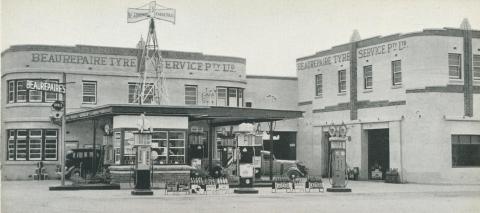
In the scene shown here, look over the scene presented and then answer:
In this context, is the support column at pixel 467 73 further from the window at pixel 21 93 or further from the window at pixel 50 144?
the window at pixel 21 93

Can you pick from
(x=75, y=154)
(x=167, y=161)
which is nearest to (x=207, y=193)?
(x=167, y=161)

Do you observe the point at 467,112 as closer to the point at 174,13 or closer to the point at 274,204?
→ the point at 174,13

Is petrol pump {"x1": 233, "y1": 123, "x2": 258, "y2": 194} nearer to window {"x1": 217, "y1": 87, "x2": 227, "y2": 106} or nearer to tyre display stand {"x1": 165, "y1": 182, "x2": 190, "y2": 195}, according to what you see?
tyre display stand {"x1": 165, "y1": 182, "x2": 190, "y2": 195}

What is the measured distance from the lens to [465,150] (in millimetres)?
36094

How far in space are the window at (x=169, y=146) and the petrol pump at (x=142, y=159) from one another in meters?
→ 4.29

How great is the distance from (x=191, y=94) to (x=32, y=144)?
34.4 ft

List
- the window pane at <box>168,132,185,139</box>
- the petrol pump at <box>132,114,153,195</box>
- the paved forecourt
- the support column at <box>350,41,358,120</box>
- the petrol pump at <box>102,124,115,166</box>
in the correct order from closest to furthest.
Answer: the paved forecourt → the petrol pump at <box>132,114,153,195</box> → the window pane at <box>168,132,185,139</box> → the petrol pump at <box>102,124,115,166</box> → the support column at <box>350,41,358,120</box>

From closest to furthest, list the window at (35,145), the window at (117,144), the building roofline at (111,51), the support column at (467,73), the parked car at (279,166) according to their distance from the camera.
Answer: the window at (117,144) → the support column at (467,73) → the window at (35,145) → the parked car at (279,166) → the building roofline at (111,51)

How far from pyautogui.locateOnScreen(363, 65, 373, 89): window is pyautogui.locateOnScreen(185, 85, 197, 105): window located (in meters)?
11.0

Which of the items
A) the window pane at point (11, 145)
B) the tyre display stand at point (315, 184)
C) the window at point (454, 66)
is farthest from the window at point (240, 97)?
the tyre display stand at point (315, 184)

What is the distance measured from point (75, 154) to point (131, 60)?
8058 millimetres

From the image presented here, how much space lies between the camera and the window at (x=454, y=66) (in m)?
36.1

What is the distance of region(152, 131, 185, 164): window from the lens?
3041 centimetres

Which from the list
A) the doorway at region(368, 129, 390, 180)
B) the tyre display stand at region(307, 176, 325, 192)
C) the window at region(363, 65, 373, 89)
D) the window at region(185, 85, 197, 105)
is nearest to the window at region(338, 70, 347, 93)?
the window at region(363, 65, 373, 89)
